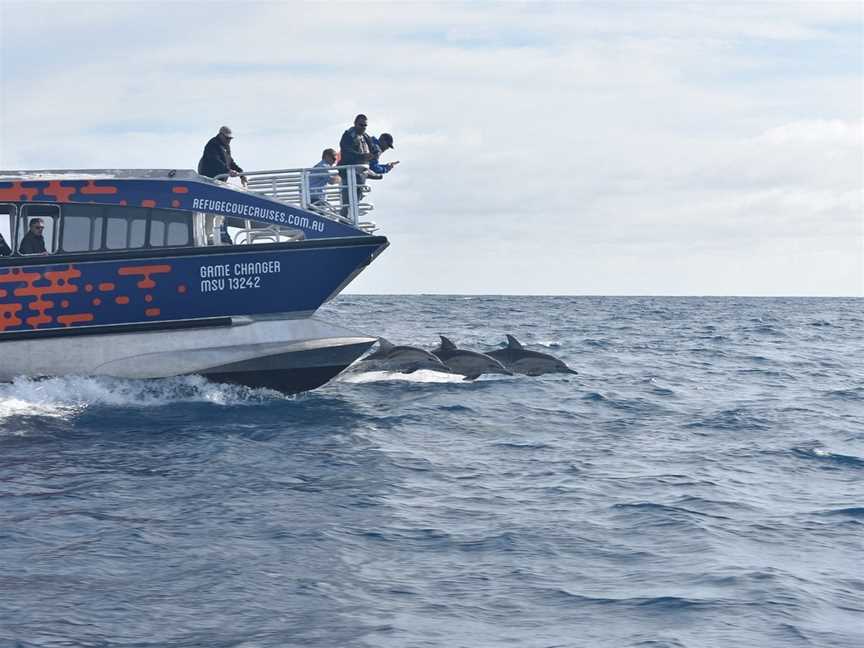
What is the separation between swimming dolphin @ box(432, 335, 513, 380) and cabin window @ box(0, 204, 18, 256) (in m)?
9.80

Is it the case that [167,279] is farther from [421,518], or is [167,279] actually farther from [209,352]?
[421,518]

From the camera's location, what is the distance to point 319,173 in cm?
1897

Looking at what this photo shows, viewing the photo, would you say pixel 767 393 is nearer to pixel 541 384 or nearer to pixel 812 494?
pixel 541 384

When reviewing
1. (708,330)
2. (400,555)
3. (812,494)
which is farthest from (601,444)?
(708,330)

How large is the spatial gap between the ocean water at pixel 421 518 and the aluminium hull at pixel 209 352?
32cm

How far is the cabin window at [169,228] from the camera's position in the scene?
1769cm

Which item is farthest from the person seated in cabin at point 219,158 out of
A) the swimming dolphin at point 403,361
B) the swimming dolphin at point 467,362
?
the swimming dolphin at point 467,362

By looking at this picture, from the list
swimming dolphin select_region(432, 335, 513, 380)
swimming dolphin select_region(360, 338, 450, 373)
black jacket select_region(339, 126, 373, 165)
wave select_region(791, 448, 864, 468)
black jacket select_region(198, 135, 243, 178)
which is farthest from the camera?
swimming dolphin select_region(432, 335, 513, 380)

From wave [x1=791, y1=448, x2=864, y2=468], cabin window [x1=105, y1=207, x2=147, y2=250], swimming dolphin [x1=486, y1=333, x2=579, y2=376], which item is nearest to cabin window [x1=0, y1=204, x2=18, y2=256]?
cabin window [x1=105, y1=207, x2=147, y2=250]

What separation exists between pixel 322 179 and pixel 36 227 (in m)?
4.87

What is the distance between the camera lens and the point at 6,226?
17.5 m

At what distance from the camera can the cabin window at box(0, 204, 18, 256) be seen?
17.4 m

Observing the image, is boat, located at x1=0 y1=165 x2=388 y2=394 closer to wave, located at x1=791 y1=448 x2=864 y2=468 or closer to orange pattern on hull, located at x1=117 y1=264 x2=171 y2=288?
orange pattern on hull, located at x1=117 y1=264 x2=171 y2=288

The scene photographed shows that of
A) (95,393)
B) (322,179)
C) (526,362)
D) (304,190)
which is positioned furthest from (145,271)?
(526,362)
